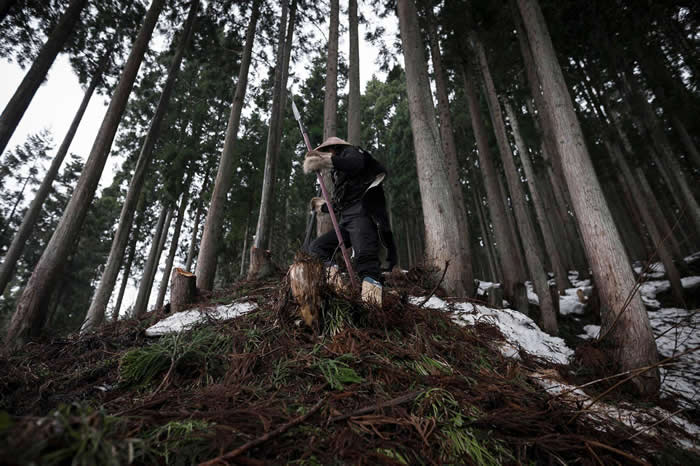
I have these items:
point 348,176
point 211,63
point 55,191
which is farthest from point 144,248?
point 348,176

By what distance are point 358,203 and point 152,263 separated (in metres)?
12.3

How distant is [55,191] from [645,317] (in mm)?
28975

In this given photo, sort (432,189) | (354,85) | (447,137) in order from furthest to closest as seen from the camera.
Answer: (447,137) → (354,85) → (432,189)

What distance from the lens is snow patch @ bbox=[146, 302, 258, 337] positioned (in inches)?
103

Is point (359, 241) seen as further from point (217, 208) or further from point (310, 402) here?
point (217, 208)

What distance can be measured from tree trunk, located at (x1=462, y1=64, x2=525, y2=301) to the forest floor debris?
4169 mm

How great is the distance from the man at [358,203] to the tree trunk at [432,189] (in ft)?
3.59

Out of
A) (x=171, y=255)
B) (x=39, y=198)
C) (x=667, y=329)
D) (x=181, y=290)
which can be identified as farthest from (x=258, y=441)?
(x=39, y=198)

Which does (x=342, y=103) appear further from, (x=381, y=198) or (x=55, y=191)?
(x=55, y=191)

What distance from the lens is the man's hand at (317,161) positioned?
2.88m

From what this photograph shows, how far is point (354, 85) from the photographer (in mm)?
7109

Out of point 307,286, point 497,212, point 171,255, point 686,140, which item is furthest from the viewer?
point 171,255

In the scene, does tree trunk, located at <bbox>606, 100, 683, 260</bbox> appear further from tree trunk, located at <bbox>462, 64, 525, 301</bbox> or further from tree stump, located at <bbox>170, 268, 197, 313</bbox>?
tree stump, located at <bbox>170, 268, 197, 313</bbox>

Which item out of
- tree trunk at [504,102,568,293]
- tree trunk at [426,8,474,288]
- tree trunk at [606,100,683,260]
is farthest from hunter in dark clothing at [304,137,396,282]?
tree trunk at [606,100,683,260]
